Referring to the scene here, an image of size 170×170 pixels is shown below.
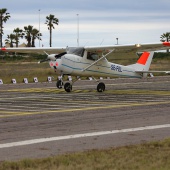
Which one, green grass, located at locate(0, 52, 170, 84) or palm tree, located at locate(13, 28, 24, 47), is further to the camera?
palm tree, located at locate(13, 28, 24, 47)

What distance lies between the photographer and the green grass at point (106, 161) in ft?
29.1

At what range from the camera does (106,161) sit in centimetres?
931

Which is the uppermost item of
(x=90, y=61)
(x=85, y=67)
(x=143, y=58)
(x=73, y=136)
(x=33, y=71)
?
(x=143, y=58)

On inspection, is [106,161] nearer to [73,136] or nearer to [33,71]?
[73,136]

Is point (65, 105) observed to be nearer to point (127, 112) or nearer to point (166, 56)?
point (127, 112)

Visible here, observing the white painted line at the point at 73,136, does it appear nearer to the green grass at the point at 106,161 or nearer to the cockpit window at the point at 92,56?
the green grass at the point at 106,161

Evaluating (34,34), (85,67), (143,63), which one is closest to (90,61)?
(85,67)

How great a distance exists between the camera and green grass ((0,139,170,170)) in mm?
8859

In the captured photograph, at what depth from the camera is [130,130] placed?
13.5 metres

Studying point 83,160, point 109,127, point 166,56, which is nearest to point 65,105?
point 109,127

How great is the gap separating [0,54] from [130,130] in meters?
87.5

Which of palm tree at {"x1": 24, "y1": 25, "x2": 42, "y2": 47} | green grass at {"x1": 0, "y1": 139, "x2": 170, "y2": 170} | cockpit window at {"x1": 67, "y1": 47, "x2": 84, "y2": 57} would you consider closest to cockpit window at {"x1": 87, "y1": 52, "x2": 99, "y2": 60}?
cockpit window at {"x1": 67, "y1": 47, "x2": 84, "y2": 57}

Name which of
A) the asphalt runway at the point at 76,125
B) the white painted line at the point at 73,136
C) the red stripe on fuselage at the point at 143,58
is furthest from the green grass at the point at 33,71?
the white painted line at the point at 73,136

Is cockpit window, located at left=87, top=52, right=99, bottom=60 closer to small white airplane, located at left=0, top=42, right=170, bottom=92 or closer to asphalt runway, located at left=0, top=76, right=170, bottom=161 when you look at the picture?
small white airplane, located at left=0, top=42, right=170, bottom=92
